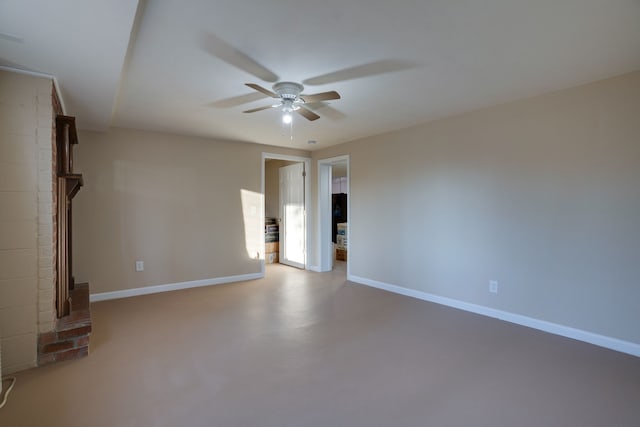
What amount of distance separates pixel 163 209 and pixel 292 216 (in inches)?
98.4

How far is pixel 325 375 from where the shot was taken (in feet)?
7.61

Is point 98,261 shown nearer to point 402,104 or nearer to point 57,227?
point 57,227

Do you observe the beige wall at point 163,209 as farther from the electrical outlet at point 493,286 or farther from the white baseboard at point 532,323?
the electrical outlet at point 493,286

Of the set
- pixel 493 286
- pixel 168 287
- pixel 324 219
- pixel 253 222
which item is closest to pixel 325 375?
pixel 493 286

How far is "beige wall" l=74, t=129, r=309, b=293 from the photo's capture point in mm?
4113

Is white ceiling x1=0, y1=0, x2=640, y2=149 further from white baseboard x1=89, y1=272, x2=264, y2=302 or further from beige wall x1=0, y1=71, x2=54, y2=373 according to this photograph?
white baseboard x1=89, y1=272, x2=264, y2=302

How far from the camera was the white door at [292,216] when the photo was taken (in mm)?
6207

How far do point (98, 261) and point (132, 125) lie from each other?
1.80 metres

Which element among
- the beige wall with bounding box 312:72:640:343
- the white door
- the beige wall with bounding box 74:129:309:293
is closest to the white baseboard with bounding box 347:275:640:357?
the beige wall with bounding box 312:72:640:343

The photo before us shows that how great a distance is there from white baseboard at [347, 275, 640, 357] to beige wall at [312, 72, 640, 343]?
5cm

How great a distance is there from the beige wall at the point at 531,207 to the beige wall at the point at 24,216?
12.5ft

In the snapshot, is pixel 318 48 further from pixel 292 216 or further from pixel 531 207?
pixel 292 216

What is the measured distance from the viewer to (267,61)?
2373mm

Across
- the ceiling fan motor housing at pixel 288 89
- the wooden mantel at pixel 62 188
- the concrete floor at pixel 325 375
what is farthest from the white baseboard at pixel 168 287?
the ceiling fan motor housing at pixel 288 89
